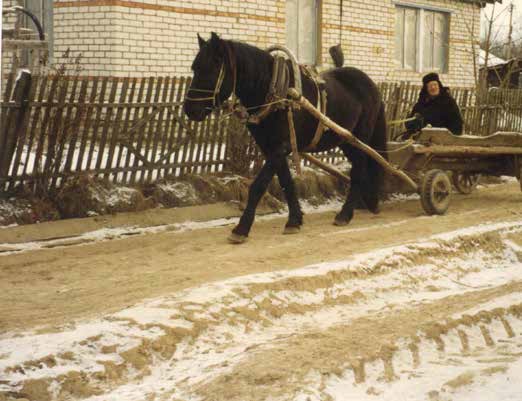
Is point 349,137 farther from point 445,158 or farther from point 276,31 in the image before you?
point 276,31

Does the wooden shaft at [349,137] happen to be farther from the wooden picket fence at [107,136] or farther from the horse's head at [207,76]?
the wooden picket fence at [107,136]

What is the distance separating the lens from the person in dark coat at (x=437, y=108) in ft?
36.6

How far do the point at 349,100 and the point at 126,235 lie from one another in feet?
9.26

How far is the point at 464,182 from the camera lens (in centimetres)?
1250

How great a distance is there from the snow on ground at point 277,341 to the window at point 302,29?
1035 centimetres

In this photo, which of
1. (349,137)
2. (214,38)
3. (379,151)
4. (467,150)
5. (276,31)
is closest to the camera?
(214,38)

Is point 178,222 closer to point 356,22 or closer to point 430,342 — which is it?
point 430,342

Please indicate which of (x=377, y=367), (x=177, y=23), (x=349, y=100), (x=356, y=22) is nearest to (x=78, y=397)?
(x=377, y=367)

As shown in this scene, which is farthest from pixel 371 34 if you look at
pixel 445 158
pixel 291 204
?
A: pixel 291 204

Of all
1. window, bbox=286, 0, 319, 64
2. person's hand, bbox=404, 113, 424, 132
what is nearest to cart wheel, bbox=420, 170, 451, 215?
person's hand, bbox=404, 113, 424, 132

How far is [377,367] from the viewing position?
4.80 metres

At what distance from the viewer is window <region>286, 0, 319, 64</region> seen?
16859mm

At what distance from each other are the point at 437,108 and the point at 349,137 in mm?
2472

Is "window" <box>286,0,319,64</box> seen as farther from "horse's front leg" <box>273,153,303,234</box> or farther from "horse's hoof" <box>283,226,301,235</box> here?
"horse's hoof" <box>283,226,301,235</box>
